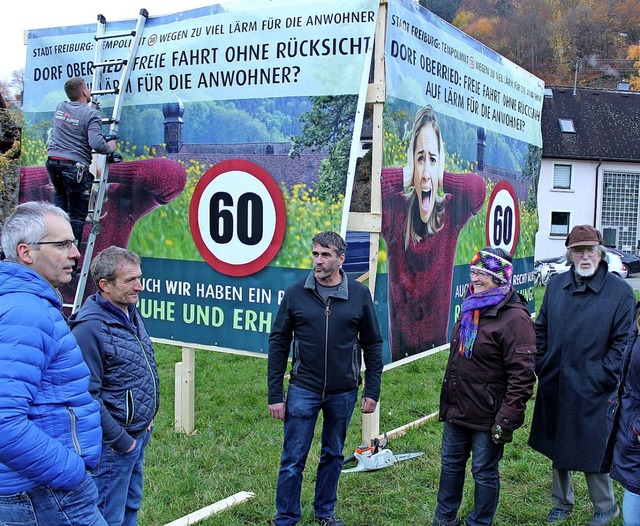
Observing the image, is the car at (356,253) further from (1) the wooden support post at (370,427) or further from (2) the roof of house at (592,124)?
(2) the roof of house at (592,124)

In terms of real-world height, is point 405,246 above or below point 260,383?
above

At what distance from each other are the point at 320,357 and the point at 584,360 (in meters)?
1.74

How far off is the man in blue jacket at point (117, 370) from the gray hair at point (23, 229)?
0.73 metres

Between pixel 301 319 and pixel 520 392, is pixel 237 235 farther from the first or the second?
pixel 520 392

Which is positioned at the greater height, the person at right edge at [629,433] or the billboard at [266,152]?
the billboard at [266,152]

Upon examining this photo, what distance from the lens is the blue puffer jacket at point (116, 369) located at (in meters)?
3.14

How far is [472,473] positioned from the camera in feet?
13.6

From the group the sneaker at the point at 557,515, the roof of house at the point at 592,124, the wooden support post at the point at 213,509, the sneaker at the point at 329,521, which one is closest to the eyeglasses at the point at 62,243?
the wooden support post at the point at 213,509

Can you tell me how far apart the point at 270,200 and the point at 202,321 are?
1.32 metres

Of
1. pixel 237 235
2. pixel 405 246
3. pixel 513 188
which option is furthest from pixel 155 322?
pixel 513 188

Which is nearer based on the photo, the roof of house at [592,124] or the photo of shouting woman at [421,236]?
the photo of shouting woman at [421,236]

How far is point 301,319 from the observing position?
4.23 metres

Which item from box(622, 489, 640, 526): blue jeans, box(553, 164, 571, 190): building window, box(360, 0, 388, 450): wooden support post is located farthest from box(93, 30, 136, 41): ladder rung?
box(553, 164, 571, 190): building window

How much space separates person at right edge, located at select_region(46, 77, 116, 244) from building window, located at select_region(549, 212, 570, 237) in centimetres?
3638
